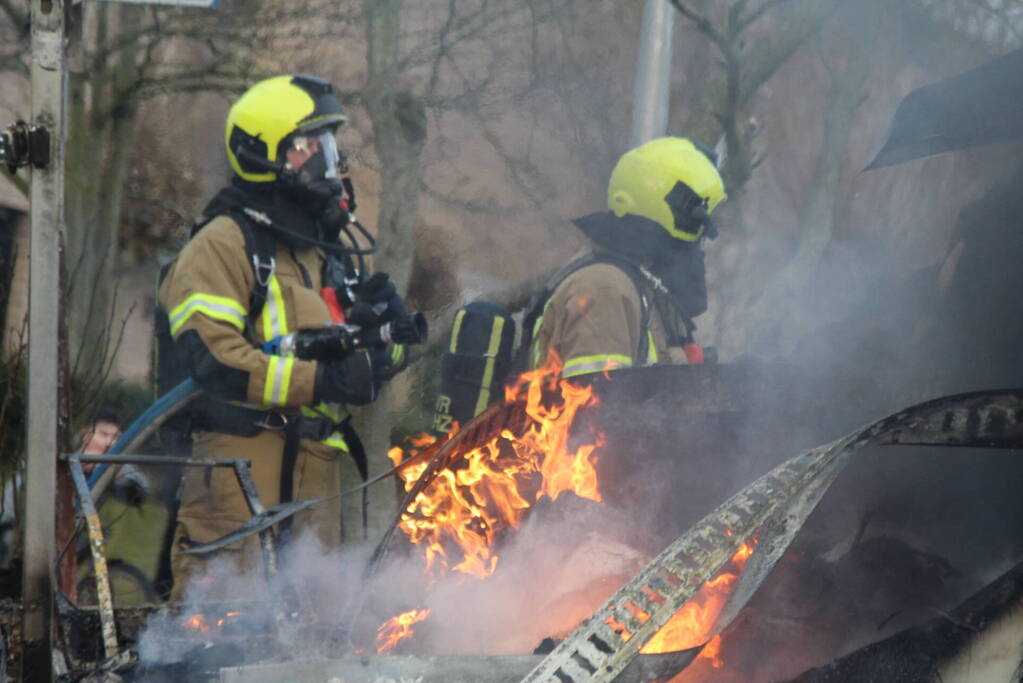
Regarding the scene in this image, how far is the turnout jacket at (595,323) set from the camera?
409 cm

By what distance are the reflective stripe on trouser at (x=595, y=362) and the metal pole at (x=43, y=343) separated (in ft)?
5.87

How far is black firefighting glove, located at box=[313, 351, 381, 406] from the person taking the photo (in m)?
4.11

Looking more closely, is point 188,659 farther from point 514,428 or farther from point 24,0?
point 24,0

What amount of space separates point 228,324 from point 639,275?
160 centimetres

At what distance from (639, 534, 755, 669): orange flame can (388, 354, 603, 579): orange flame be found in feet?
2.37

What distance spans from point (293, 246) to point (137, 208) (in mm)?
5305

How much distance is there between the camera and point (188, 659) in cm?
270

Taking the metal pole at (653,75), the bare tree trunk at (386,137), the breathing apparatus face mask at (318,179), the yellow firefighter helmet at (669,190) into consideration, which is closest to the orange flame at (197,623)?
the breathing apparatus face mask at (318,179)

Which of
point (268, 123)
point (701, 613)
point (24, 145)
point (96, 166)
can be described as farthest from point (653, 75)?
point (701, 613)

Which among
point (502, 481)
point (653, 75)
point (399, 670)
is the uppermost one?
point (653, 75)

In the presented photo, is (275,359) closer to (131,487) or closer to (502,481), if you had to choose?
(502,481)

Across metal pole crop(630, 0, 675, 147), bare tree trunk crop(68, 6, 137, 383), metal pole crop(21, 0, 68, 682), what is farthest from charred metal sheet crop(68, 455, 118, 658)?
Result: bare tree trunk crop(68, 6, 137, 383)

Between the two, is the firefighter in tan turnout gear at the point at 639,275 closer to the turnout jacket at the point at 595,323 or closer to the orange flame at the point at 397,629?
the turnout jacket at the point at 595,323

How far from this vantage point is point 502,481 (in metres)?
3.24
